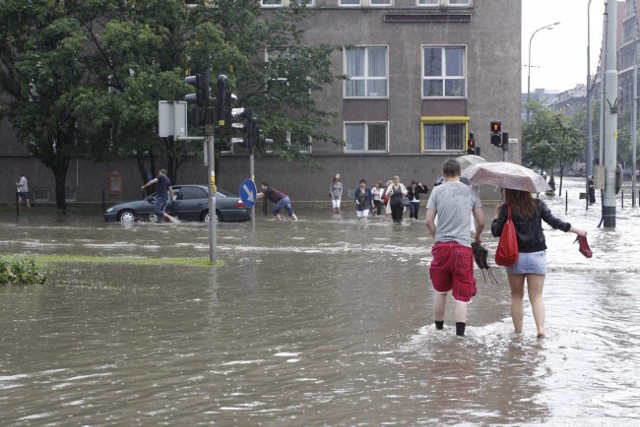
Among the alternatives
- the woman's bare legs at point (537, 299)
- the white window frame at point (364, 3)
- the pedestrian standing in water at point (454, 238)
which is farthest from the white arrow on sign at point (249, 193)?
the white window frame at point (364, 3)

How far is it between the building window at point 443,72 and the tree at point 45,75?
51.2 feet

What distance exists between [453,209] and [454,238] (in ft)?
0.92

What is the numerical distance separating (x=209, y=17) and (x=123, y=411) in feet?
122

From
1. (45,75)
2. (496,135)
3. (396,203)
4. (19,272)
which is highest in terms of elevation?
(45,75)

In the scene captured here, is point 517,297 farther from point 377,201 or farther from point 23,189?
point 23,189

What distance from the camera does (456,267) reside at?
10.4 m

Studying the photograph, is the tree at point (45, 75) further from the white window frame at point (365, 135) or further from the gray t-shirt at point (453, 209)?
the gray t-shirt at point (453, 209)

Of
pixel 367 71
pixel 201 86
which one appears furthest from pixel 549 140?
pixel 201 86

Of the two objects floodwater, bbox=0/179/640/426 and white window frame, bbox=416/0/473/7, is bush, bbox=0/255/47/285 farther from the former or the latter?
white window frame, bbox=416/0/473/7

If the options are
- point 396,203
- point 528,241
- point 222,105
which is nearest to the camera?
point 528,241

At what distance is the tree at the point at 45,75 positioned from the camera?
132 feet

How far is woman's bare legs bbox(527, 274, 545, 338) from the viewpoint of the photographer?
10.4m

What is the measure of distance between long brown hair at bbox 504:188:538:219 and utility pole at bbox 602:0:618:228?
19936mm

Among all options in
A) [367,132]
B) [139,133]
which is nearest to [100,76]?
[139,133]
